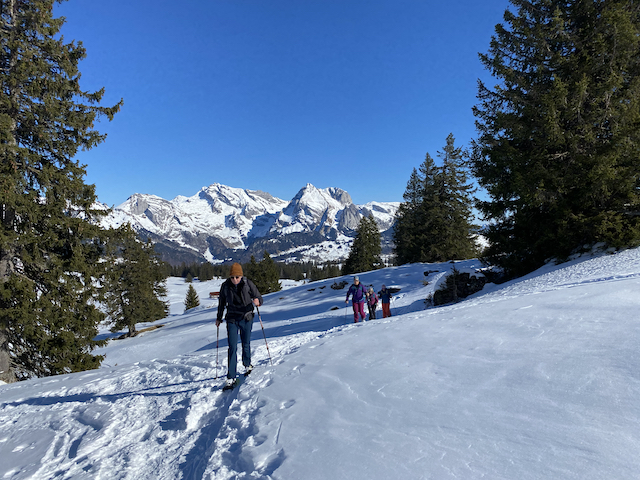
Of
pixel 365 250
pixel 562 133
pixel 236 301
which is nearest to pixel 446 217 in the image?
pixel 365 250

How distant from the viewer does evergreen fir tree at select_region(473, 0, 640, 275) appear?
11.0 m

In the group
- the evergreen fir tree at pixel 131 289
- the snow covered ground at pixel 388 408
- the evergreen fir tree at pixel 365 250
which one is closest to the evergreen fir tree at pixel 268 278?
the evergreen fir tree at pixel 365 250

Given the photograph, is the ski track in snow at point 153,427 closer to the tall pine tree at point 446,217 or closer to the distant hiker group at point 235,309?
the distant hiker group at point 235,309

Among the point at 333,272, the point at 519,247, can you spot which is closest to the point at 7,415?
the point at 519,247

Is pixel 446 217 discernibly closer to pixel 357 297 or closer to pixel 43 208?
pixel 357 297

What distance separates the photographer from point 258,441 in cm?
380

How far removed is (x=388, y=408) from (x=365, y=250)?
41.3m

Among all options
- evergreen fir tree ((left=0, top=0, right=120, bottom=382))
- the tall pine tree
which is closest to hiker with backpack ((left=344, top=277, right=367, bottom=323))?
evergreen fir tree ((left=0, top=0, right=120, bottom=382))

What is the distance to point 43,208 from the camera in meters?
11.1

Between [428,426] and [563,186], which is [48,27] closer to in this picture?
[428,426]

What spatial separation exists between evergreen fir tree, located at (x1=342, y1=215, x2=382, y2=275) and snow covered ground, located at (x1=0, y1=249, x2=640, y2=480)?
36.6 meters

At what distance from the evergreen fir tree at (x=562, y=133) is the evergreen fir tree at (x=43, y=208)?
1523cm

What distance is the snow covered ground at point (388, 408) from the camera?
2.81m

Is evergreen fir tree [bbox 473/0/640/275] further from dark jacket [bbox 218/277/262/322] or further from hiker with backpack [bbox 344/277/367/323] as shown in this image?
dark jacket [bbox 218/277/262/322]
